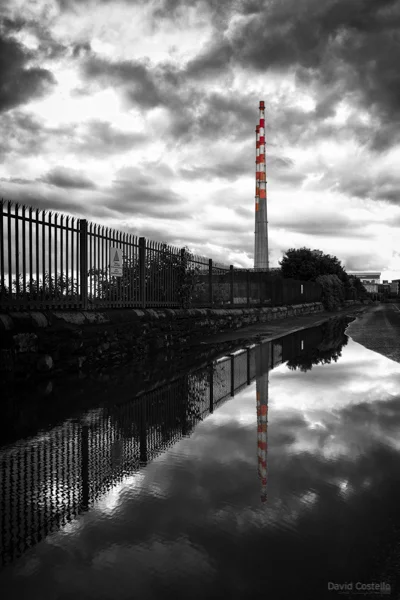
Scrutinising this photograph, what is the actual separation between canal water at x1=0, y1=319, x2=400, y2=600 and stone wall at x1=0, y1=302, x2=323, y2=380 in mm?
1651

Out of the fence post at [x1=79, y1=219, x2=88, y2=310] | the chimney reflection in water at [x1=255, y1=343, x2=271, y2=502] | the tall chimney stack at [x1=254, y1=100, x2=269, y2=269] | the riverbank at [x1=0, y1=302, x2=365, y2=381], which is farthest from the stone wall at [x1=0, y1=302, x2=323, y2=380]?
the tall chimney stack at [x1=254, y1=100, x2=269, y2=269]

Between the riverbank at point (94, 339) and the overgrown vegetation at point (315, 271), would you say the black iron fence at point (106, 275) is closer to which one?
the riverbank at point (94, 339)

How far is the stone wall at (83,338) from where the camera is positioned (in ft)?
19.9

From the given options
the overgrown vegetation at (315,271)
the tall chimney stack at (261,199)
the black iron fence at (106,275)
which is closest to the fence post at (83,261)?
the black iron fence at (106,275)

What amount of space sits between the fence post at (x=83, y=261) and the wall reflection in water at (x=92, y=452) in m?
2.51

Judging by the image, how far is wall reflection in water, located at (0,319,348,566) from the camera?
2.55 meters

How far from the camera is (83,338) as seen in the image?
7.33 metres

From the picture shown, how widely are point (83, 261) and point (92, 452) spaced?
5.09 metres

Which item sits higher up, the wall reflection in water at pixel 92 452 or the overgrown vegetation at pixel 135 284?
the overgrown vegetation at pixel 135 284

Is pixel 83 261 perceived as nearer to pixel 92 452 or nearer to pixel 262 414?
pixel 262 414

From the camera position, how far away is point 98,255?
876 centimetres

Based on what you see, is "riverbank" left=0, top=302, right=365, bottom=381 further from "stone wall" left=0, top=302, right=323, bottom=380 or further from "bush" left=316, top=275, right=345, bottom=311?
"bush" left=316, top=275, right=345, bottom=311

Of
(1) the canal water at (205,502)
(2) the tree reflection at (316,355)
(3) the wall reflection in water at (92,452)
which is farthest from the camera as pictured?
(2) the tree reflection at (316,355)

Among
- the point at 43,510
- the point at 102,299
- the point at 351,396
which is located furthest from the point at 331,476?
the point at 102,299
